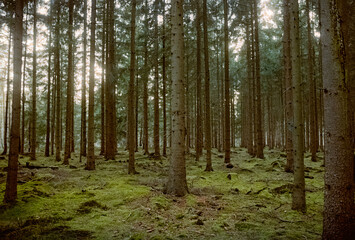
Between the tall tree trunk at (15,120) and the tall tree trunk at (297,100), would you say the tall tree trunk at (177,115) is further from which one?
the tall tree trunk at (15,120)

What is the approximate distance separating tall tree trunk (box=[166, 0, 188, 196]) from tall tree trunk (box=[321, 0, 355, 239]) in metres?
3.96

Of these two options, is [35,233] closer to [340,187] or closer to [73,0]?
[340,187]

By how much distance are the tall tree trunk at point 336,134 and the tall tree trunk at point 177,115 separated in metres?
3.96

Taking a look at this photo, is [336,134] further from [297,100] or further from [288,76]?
[288,76]

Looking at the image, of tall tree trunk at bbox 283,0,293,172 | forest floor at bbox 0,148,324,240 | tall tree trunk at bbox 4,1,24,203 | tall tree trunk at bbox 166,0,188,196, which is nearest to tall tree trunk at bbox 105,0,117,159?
forest floor at bbox 0,148,324,240

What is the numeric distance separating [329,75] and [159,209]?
4.55 m

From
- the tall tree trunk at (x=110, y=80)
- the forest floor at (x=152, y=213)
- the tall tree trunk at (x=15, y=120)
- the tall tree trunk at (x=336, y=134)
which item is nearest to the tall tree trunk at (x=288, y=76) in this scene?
the forest floor at (x=152, y=213)

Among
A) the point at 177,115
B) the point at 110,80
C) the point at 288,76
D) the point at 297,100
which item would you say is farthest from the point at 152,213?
the point at 110,80

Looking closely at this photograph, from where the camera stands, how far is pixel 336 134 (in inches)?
129

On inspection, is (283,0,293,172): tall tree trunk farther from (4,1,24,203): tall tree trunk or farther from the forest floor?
(4,1,24,203): tall tree trunk

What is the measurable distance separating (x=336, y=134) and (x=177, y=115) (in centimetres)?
424

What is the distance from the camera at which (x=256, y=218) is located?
202 inches

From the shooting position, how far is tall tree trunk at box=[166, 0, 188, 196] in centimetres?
668

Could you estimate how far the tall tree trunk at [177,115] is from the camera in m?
6.68
